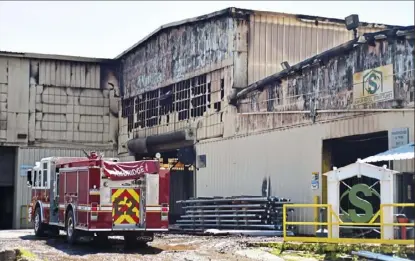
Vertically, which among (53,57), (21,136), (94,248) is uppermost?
(53,57)

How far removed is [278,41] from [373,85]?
8.40m

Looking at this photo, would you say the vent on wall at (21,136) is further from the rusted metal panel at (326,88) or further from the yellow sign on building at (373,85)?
the yellow sign on building at (373,85)

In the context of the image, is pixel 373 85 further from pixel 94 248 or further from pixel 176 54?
pixel 176 54

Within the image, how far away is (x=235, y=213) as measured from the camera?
82.4 feet

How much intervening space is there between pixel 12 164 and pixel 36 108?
142 inches

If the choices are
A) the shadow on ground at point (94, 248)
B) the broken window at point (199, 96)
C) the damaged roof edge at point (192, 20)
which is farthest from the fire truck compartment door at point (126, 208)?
the broken window at point (199, 96)

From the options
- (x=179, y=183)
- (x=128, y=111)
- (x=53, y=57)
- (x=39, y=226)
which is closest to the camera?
(x=39, y=226)

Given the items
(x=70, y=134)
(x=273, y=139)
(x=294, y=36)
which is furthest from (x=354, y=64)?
(x=70, y=134)

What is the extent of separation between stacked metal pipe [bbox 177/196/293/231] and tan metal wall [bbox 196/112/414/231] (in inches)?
38.8

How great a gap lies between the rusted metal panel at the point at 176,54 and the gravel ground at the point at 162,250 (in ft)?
32.2

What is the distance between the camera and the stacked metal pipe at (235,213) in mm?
23828

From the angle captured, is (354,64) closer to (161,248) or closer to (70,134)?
(161,248)

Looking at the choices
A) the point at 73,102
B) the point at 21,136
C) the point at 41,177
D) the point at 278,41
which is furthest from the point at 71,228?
the point at 73,102

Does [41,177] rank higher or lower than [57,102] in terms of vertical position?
lower
